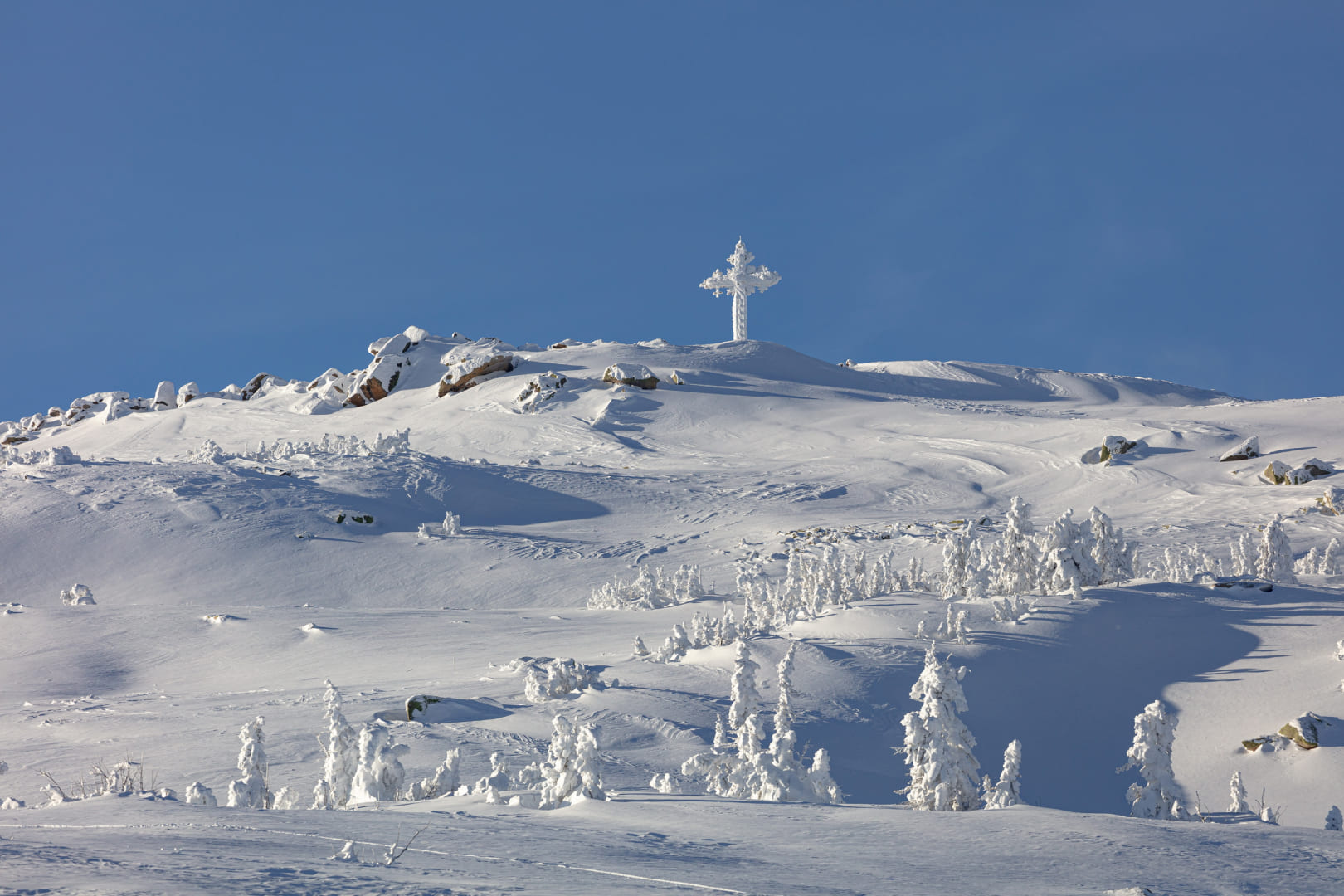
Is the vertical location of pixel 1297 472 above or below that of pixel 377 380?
below

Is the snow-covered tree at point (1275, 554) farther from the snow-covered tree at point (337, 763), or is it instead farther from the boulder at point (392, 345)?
the boulder at point (392, 345)

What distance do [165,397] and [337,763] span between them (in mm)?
54867

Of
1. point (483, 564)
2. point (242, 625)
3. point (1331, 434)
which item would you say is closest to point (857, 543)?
point (483, 564)

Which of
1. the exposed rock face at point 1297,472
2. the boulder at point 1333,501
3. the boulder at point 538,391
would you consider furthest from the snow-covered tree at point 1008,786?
the boulder at point 538,391

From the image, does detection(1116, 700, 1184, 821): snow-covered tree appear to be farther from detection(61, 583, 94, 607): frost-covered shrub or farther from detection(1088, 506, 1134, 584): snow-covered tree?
detection(61, 583, 94, 607): frost-covered shrub

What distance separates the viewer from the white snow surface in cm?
477

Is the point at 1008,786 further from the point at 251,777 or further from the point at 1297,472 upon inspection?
the point at 1297,472

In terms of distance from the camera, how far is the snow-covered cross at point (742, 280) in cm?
6750

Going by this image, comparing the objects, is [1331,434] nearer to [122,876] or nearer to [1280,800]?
[1280,800]

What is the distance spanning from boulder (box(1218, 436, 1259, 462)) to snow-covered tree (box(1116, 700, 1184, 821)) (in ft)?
82.7

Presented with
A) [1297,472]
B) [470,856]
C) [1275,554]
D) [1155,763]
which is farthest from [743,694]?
[1297,472]

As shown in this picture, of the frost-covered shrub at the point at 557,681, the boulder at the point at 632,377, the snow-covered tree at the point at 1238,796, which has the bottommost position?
the snow-covered tree at the point at 1238,796

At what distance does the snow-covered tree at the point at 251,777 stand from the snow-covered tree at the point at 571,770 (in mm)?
2110

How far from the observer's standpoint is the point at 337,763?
7938 mm
